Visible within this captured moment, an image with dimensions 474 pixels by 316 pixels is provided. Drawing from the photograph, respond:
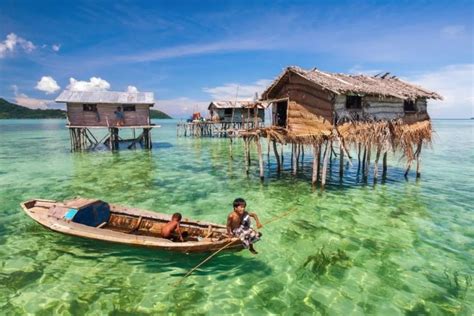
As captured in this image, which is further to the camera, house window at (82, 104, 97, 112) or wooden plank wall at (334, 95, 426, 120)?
house window at (82, 104, 97, 112)

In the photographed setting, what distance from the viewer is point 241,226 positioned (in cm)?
845

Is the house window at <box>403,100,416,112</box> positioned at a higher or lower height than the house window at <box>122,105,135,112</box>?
lower

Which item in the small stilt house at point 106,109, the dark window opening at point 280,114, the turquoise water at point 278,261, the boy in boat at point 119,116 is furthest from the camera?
the boy in boat at point 119,116

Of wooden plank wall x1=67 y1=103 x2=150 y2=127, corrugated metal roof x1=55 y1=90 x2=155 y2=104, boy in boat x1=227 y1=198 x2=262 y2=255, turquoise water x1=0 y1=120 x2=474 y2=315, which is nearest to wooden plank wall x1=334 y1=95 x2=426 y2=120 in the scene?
turquoise water x1=0 y1=120 x2=474 y2=315

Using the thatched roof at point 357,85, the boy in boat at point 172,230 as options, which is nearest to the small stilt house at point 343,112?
the thatched roof at point 357,85

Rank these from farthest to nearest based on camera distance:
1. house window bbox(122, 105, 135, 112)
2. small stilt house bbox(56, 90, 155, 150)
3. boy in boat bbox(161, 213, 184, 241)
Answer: house window bbox(122, 105, 135, 112)
small stilt house bbox(56, 90, 155, 150)
boy in boat bbox(161, 213, 184, 241)

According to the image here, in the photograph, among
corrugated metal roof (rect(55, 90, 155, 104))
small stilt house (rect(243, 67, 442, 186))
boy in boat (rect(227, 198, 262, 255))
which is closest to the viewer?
boy in boat (rect(227, 198, 262, 255))

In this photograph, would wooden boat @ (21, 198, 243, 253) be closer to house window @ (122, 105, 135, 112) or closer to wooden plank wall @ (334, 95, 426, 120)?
wooden plank wall @ (334, 95, 426, 120)

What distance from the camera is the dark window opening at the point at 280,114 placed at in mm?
19938

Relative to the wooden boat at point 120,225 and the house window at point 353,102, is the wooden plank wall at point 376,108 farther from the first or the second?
the wooden boat at point 120,225

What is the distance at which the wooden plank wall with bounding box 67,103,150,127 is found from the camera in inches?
1261

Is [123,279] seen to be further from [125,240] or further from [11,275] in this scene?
[11,275]

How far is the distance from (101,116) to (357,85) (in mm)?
25644

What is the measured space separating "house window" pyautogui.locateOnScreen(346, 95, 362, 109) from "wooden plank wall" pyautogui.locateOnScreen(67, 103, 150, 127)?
926 inches
